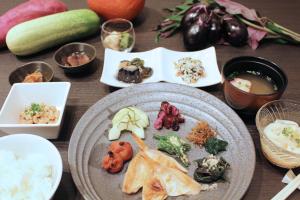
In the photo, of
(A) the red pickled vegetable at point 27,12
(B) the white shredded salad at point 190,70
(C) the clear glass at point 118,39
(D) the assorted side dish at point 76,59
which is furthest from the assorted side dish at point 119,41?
(A) the red pickled vegetable at point 27,12

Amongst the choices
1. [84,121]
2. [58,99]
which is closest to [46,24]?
[58,99]

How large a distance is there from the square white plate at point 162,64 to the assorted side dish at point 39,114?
A: 0.27 metres

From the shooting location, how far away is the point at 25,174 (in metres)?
1.04

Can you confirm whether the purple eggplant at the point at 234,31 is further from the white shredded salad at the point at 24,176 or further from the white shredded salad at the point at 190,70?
the white shredded salad at the point at 24,176

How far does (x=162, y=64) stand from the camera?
156cm

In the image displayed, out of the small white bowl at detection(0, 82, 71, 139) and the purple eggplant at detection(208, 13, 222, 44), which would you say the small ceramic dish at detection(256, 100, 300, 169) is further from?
the small white bowl at detection(0, 82, 71, 139)

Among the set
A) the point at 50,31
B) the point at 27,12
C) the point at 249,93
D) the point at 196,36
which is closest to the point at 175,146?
the point at 249,93

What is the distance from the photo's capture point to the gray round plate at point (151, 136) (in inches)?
42.0

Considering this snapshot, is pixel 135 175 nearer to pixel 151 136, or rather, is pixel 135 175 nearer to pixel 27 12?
pixel 151 136

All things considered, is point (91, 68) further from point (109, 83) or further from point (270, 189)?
point (270, 189)

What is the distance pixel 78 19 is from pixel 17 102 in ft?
2.02

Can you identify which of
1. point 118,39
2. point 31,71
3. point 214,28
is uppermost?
point 214,28

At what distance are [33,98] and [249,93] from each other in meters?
0.88

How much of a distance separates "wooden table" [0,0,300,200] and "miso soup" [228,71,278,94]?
11cm
